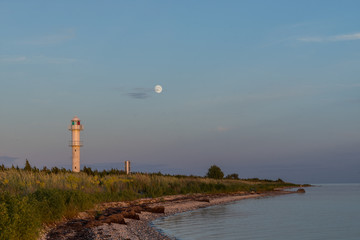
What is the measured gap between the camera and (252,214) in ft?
94.5

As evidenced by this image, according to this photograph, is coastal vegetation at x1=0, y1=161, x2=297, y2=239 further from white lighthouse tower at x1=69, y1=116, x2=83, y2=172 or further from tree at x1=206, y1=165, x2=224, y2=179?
tree at x1=206, y1=165, x2=224, y2=179

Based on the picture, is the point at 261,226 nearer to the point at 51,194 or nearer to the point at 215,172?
the point at 51,194

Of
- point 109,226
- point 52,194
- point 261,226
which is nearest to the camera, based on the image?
point 109,226

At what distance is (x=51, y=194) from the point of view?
17.7 m

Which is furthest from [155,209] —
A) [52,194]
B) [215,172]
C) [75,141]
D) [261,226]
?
[215,172]

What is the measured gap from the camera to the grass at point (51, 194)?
11930 millimetres

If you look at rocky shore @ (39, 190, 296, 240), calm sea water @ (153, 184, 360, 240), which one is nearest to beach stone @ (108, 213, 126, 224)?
rocky shore @ (39, 190, 296, 240)

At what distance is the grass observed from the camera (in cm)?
1193

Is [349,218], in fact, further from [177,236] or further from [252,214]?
[177,236]

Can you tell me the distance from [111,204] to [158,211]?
2.96m

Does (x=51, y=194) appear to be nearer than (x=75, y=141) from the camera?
Yes

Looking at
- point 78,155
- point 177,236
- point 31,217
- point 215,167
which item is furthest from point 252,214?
point 215,167

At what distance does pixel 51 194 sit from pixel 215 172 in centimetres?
5986

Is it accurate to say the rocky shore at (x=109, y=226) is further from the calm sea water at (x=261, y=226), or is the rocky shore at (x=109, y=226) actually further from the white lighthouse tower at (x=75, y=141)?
the white lighthouse tower at (x=75, y=141)
